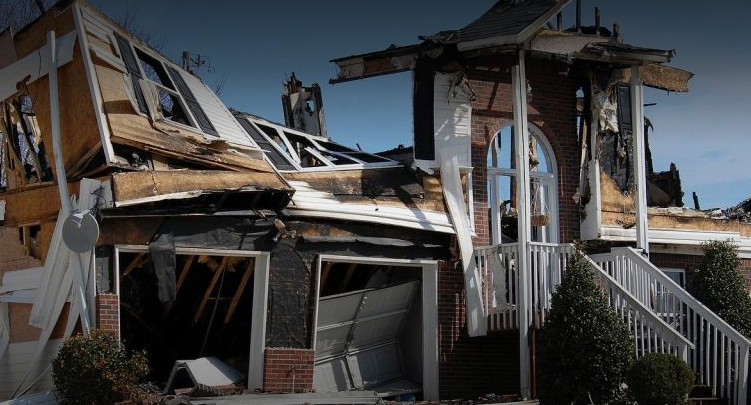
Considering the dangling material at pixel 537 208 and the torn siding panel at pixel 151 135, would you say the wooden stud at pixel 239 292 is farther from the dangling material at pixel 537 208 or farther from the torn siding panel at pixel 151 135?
the dangling material at pixel 537 208

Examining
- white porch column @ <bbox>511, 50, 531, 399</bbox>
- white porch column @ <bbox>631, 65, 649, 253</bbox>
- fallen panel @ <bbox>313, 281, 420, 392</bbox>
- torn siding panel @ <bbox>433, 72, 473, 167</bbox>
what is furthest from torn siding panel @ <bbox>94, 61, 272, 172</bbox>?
white porch column @ <bbox>631, 65, 649, 253</bbox>

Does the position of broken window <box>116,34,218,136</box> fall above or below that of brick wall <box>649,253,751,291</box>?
above

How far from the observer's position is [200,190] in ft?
46.6

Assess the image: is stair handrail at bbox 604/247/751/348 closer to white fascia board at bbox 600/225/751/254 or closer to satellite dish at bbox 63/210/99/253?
white fascia board at bbox 600/225/751/254

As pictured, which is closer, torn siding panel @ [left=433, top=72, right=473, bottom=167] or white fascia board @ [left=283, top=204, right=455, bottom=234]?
white fascia board @ [left=283, top=204, right=455, bottom=234]

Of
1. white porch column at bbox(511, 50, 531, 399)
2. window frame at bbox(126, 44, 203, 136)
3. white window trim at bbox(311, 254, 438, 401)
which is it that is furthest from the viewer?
white window trim at bbox(311, 254, 438, 401)

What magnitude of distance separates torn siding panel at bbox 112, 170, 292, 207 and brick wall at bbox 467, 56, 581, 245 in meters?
3.95

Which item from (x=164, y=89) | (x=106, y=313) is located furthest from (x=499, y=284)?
(x=106, y=313)

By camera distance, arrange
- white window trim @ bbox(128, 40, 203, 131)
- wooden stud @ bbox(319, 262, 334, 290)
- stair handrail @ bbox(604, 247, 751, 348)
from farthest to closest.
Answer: wooden stud @ bbox(319, 262, 334, 290) < stair handrail @ bbox(604, 247, 751, 348) < white window trim @ bbox(128, 40, 203, 131)

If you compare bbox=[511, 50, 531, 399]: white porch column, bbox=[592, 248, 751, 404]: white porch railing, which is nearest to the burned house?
bbox=[511, 50, 531, 399]: white porch column

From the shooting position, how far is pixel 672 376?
14.3 meters

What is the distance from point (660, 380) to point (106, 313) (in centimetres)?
728

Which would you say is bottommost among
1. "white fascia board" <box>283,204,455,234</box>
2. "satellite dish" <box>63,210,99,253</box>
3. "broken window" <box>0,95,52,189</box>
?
"satellite dish" <box>63,210,99,253</box>

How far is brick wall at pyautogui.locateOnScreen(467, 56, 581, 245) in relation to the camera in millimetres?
17672
